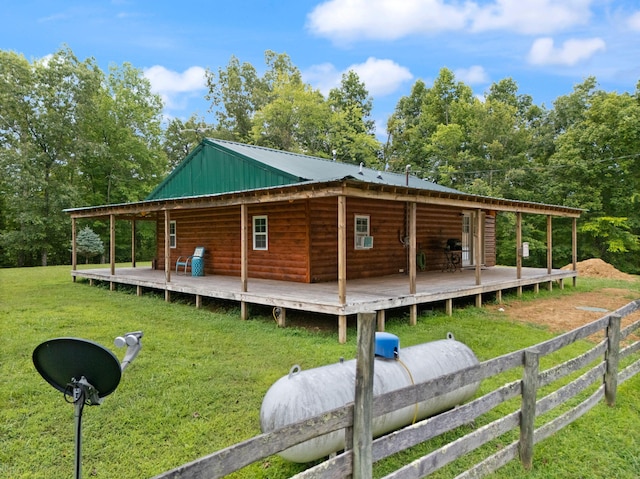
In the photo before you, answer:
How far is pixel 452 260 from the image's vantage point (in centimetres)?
1430

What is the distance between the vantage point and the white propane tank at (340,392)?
10.0 feet

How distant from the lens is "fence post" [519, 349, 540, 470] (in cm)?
324

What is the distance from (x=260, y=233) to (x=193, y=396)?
24.3 feet

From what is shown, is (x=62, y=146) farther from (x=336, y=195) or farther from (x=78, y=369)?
(x=78, y=369)

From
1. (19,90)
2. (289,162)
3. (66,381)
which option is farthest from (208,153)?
(19,90)

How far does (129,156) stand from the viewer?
28.5 m

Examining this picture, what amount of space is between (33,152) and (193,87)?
20.0m

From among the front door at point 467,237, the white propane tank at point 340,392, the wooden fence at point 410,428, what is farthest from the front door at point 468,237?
the white propane tank at point 340,392

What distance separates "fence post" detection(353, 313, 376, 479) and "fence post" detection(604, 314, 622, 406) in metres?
3.40

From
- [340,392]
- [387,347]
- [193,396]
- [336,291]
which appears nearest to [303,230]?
[336,291]

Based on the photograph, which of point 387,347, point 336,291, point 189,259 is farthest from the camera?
point 189,259

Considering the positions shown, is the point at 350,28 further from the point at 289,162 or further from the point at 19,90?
the point at 19,90

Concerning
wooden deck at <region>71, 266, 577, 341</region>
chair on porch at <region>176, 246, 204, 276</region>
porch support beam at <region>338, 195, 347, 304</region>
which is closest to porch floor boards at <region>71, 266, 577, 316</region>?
wooden deck at <region>71, 266, 577, 341</region>

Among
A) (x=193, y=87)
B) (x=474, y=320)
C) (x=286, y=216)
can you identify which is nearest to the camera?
(x=474, y=320)
